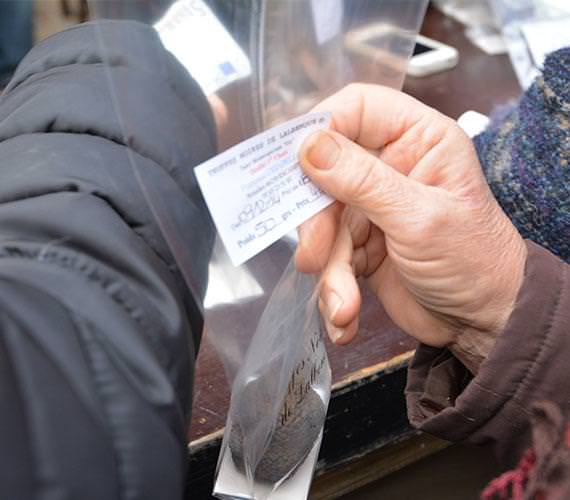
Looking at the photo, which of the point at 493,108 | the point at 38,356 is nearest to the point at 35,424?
the point at 38,356

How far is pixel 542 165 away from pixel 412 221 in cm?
22

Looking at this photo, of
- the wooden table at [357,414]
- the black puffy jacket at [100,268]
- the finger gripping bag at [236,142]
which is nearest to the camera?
the black puffy jacket at [100,268]

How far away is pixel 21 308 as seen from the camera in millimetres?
271

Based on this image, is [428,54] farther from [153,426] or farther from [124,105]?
[153,426]

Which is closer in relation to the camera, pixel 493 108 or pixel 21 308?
pixel 21 308

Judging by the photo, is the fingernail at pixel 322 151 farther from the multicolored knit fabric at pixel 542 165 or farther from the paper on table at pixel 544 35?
the paper on table at pixel 544 35

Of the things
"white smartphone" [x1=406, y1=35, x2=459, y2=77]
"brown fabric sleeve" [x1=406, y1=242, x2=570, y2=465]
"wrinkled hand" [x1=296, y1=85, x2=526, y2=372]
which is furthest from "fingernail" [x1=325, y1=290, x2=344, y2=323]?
"white smartphone" [x1=406, y1=35, x2=459, y2=77]

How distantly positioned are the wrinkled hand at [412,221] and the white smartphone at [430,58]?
46cm

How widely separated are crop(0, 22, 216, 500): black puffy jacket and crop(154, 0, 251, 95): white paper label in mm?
11

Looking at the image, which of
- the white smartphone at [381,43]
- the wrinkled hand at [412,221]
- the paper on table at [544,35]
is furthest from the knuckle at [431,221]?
the paper on table at [544,35]

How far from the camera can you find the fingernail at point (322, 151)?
0.38 meters

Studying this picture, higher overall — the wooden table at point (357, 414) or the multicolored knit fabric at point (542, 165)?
the multicolored knit fabric at point (542, 165)

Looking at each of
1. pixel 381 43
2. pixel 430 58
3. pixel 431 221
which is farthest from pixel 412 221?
pixel 430 58

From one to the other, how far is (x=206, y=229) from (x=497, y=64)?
2.36ft
